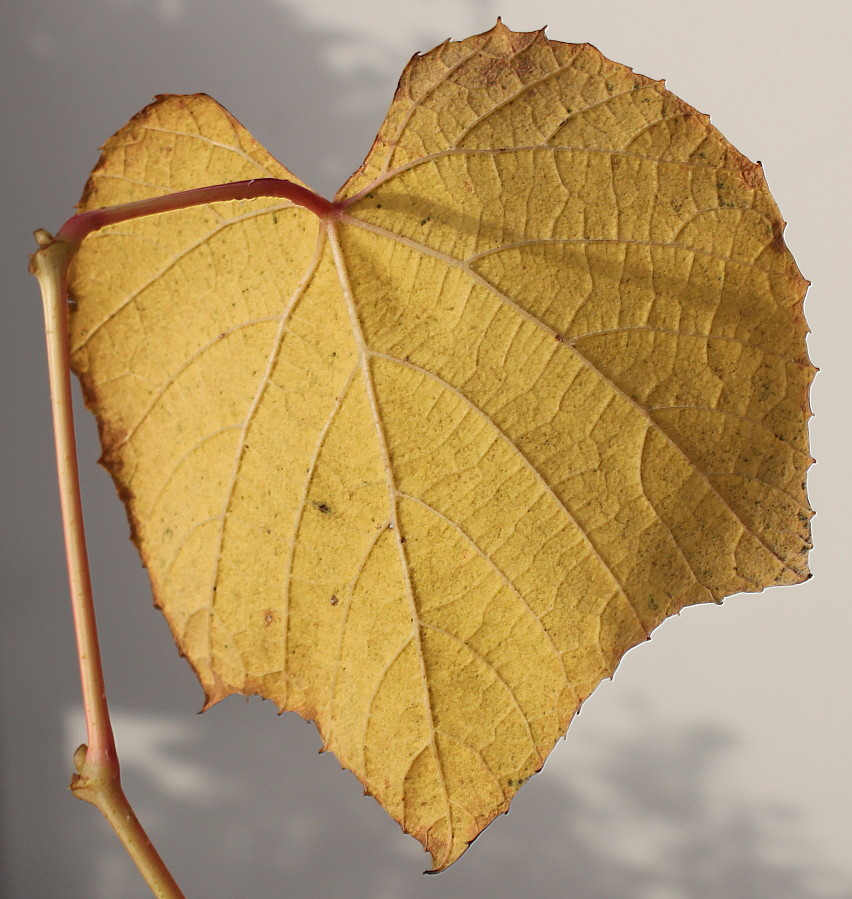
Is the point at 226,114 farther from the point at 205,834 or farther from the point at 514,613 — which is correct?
the point at 205,834

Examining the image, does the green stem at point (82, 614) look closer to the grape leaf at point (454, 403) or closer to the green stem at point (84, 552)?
the green stem at point (84, 552)

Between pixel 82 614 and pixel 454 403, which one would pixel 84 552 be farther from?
pixel 454 403

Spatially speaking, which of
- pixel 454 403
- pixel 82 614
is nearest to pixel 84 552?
pixel 82 614

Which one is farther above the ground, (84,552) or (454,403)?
(454,403)

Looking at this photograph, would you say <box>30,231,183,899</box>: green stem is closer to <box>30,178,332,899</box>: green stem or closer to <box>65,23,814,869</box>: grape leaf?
<box>30,178,332,899</box>: green stem

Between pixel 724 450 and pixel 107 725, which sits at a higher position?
pixel 724 450

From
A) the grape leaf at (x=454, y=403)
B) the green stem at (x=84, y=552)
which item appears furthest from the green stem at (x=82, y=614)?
the grape leaf at (x=454, y=403)

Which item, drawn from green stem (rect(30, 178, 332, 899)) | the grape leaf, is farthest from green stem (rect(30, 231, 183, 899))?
the grape leaf

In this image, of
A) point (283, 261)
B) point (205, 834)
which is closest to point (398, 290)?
point (283, 261)
